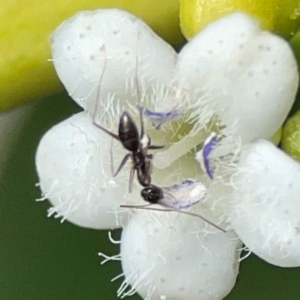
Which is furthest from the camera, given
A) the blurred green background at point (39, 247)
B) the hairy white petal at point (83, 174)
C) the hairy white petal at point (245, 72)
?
the blurred green background at point (39, 247)

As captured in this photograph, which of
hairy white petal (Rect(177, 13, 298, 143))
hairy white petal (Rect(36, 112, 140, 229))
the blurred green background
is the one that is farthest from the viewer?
the blurred green background

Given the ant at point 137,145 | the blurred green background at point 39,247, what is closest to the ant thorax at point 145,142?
the ant at point 137,145

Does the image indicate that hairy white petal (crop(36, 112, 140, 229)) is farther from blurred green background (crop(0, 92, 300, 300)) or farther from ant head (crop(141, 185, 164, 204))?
blurred green background (crop(0, 92, 300, 300))

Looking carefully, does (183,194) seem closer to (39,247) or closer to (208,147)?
(208,147)

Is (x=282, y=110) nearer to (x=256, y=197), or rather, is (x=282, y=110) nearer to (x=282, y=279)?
(x=256, y=197)

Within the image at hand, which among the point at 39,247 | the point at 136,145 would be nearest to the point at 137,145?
the point at 136,145

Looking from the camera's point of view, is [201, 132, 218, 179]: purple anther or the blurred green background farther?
the blurred green background

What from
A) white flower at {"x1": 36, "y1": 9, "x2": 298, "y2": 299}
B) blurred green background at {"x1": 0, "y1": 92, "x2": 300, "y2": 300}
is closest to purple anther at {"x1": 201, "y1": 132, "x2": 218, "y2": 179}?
white flower at {"x1": 36, "y1": 9, "x2": 298, "y2": 299}

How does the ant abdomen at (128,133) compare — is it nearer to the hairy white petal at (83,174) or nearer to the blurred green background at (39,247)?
the hairy white petal at (83,174)
